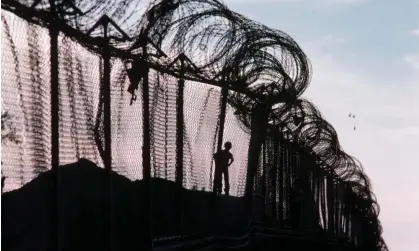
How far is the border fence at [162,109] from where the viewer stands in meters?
6.13

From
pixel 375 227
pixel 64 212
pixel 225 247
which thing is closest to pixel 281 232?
pixel 225 247

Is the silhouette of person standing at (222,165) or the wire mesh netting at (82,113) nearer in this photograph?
the wire mesh netting at (82,113)

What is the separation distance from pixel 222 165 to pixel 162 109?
233cm

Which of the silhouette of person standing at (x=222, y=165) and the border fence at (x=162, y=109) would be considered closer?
the border fence at (x=162, y=109)

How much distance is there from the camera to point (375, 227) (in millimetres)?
30250

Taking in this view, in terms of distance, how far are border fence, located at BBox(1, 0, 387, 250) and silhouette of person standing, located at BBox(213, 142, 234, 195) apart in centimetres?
11

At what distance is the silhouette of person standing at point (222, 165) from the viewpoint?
11055 millimetres

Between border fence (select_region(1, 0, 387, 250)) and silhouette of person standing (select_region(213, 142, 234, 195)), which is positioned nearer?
border fence (select_region(1, 0, 387, 250))

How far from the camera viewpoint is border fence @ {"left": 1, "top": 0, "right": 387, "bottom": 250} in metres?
6.13

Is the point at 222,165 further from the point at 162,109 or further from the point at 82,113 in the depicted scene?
the point at 82,113

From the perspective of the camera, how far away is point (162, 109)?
909 cm

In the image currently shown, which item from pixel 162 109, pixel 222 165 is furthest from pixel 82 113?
pixel 222 165

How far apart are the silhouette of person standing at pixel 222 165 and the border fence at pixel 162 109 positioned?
105mm

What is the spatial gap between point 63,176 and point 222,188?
506cm
